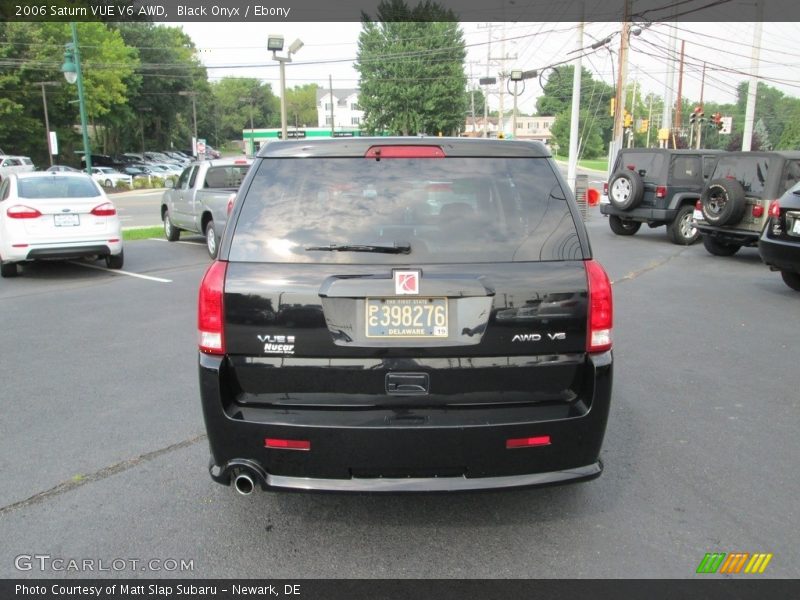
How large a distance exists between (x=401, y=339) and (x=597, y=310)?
898 mm

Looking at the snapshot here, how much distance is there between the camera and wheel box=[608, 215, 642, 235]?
1603 cm

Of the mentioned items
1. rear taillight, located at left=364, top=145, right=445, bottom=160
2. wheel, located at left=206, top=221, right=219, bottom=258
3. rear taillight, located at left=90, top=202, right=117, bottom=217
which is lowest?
wheel, located at left=206, top=221, right=219, bottom=258

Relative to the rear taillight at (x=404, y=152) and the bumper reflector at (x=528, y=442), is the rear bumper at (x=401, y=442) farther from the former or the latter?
the rear taillight at (x=404, y=152)

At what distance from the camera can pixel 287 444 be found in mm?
2791

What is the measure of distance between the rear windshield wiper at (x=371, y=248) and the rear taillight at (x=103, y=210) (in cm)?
852

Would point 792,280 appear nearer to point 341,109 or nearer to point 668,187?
point 668,187

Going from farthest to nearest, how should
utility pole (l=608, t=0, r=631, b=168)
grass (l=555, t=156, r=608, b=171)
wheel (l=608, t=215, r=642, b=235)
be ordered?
grass (l=555, t=156, r=608, b=171)
utility pole (l=608, t=0, r=631, b=168)
wheel (l=608, t=215, r=642, b=235)

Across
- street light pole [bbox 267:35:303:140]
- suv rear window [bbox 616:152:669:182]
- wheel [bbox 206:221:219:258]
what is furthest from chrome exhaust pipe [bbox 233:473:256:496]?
street light pole [bbox 267:35:303:140]

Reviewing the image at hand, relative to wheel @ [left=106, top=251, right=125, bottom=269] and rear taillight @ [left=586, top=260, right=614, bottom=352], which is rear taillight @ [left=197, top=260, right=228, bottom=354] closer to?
rear taillight @ [left=586, top=260, right=614, bottom=352]

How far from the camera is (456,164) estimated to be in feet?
9.92

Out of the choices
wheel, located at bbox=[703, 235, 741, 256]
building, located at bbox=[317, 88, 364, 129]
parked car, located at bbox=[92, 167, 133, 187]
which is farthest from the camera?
building, located at bbox=[317, 88, 364, 129]

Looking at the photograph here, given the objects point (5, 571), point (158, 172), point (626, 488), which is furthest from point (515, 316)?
point (158, 172)

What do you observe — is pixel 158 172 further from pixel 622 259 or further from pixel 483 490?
pixel 483 490

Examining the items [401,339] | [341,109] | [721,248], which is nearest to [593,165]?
[341,109]
